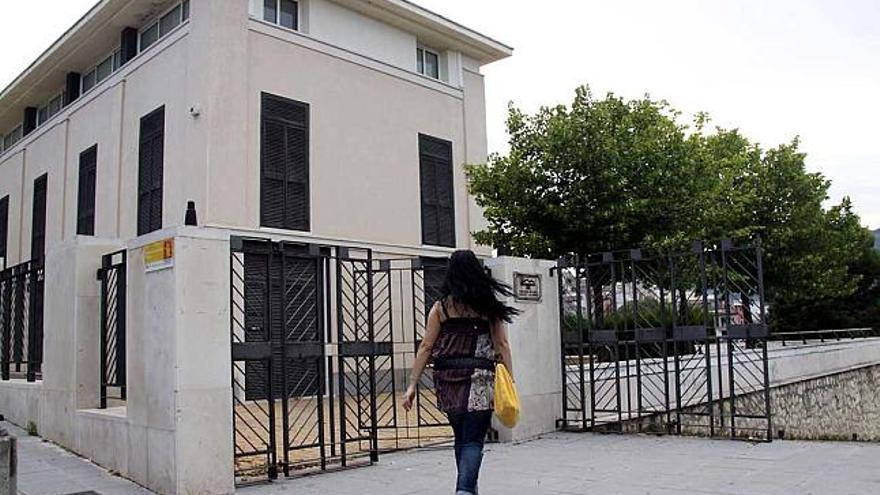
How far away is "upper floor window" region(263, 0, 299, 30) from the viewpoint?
1667cm

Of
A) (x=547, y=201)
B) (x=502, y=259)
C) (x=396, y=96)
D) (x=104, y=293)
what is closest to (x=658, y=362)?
(x=502, y=259)

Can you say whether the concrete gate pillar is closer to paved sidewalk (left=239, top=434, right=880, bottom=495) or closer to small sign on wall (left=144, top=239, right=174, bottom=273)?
paved sidewalk (left=239, top=434, right=880, bottom=495)

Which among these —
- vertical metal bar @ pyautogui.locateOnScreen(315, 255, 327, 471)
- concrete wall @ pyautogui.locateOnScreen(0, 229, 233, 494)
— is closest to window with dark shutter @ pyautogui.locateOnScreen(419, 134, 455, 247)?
vertical metal bar @ pyautogui.locateOnScreen(315, 255, 327, 471)

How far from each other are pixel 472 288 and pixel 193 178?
11.7 m

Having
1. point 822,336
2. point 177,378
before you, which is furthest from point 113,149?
point 822,336

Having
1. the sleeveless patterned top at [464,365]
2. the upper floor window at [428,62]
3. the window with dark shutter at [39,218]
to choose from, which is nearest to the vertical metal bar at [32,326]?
the sleeveless patterned top at [464,365]

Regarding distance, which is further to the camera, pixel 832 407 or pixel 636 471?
pixel 832 407

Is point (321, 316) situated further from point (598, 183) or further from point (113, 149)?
point (113, 149)

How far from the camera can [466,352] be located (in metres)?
4.88

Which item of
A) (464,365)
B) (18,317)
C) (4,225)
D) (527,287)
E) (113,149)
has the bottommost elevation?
(464,365)

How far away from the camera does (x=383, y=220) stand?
18188mm

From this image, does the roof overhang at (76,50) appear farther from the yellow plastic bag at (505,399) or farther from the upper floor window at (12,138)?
the yellow plastic bag at (505,399)

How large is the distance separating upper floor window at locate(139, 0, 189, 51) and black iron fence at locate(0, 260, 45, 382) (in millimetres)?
8147

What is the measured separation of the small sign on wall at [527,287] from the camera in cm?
911
